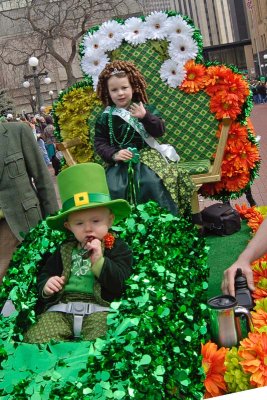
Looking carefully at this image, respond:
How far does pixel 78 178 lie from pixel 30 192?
1.53 m

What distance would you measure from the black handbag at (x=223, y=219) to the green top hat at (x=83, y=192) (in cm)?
319

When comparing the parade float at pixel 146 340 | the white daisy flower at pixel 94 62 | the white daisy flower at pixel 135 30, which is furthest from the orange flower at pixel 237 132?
the parade float at pixel 146 340

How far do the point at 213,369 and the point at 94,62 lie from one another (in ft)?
13.9

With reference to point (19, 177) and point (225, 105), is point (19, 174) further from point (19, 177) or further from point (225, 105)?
point (225, 105)

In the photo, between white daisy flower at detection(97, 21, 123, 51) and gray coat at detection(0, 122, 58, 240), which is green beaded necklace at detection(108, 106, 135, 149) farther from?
white daisy flower at detection(97, 21, 123, 51)

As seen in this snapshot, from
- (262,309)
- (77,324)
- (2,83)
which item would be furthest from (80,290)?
(2,83)

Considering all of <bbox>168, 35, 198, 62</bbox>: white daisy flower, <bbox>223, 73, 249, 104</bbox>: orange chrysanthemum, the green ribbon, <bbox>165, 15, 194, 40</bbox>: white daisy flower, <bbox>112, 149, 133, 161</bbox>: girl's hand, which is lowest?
<bbox>112, 149, 133, 161</bbox>: girl's hand

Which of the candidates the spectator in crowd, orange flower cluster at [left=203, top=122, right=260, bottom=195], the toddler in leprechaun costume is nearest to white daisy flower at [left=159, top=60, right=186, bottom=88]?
orange flower cluster at [left=203, top=122, right=260, bottom=195]

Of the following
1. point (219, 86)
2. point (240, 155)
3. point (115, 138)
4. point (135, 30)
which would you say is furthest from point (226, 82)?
point (115, 138)

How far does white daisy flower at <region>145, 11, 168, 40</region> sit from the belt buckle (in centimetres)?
408

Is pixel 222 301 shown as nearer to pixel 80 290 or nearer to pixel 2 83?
pixel 80 290

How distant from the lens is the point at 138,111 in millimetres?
4902

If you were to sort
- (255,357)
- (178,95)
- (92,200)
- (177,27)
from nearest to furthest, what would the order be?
1. (255,357)
2. (92,200)
3. (177,27)
4. (178,95)

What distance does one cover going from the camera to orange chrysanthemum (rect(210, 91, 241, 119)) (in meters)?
5.93
